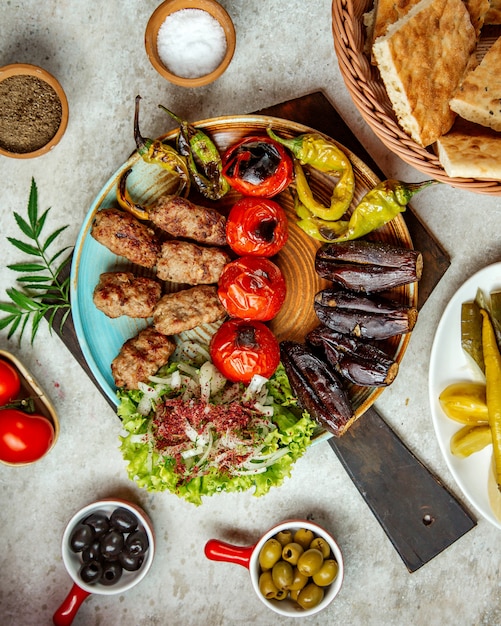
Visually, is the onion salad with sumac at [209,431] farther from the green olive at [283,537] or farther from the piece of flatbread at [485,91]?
the piece of flatbread at [485,91]

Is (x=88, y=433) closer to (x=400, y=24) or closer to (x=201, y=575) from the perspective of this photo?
(x=201, y=575)

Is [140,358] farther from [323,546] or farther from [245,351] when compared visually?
[323,546]

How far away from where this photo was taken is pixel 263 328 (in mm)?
2816

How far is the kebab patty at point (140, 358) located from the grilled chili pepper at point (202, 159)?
760 mm

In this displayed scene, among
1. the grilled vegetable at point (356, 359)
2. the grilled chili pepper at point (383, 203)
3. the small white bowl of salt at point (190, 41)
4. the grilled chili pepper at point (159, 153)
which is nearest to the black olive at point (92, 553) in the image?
the grilled vegetable at point (356, 359)

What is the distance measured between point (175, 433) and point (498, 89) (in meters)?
2.02

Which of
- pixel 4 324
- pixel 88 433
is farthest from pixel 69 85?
pixel 88 433

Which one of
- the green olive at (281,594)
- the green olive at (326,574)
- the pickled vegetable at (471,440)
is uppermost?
the pickled vegetable at (471,440)

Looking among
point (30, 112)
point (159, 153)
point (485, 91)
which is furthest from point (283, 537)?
point (30, 112)

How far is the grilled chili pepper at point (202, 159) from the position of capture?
2758mm

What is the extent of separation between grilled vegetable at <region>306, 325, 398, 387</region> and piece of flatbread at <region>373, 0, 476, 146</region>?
0.95 meters

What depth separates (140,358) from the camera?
281cm

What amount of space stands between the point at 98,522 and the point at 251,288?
5.03 ft

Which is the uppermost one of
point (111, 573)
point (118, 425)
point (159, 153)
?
point (159, 153)
